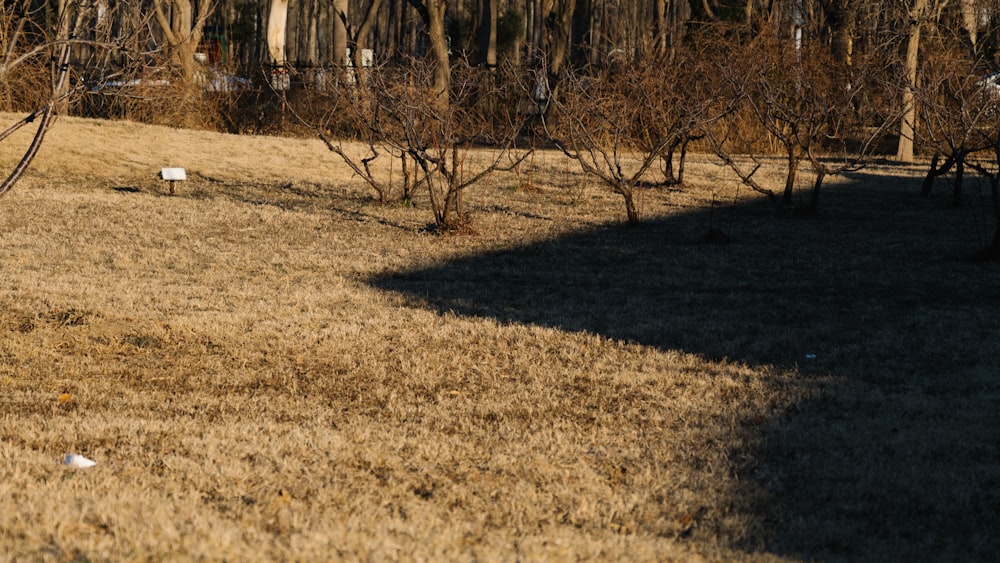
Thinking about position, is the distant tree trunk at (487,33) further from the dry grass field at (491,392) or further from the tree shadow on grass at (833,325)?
the dry grass field at (491,392)

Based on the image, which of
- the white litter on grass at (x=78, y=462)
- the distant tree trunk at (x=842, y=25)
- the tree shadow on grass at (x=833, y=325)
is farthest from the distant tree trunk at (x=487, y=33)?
the white litter on grass at (x=78, y=462)

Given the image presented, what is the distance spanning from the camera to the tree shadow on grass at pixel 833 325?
4.13 meters

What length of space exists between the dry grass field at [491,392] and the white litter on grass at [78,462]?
0.04 m

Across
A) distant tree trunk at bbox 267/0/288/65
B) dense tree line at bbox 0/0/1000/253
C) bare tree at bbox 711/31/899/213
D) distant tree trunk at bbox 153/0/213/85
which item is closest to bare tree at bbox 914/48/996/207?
dense tree line at bbox 0/0/1000/253

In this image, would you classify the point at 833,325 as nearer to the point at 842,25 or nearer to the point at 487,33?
the point at 842,25

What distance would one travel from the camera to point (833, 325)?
740 centimetres

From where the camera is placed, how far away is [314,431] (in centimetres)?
490

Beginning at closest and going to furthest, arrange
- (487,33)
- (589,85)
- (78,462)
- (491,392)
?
(78,462)
(491,392)
(589,85)
(487,33)

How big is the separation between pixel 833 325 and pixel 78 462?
4817 millimetres

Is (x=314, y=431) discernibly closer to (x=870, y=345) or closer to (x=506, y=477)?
(x=506, y=477)

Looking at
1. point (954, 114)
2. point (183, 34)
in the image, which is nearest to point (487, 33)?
point (183, 34)

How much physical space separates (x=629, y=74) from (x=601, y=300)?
727 centimetres

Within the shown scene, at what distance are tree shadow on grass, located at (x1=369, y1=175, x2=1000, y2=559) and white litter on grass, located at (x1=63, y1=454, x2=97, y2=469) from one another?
2.46 meters

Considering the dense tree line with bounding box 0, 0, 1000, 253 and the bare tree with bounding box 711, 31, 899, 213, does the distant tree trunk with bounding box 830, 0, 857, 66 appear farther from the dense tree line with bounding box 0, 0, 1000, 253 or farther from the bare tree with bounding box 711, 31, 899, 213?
the bare tree with bounding box 711, 31, 899, 213
